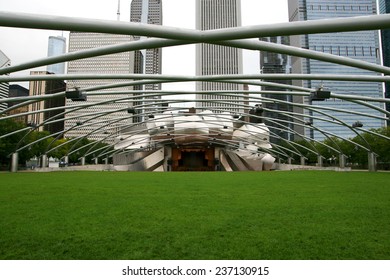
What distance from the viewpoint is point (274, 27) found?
4336mm

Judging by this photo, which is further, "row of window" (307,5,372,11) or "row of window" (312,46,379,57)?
"row of window" (307,5,372,11)

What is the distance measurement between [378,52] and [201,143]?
4224 cm

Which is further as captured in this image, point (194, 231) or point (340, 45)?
point (340, 45)

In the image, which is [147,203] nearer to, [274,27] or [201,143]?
[274,27]

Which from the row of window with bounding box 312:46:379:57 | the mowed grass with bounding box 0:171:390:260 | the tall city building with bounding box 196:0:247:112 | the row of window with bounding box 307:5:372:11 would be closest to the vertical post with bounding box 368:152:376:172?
the mowed grass with bounding box 0:171:390:260

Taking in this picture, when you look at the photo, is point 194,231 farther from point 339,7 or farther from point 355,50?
point 339,7

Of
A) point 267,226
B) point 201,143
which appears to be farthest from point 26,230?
point 201,143

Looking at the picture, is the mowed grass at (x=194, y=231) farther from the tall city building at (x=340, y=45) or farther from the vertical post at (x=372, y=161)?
the tall city building at (x=340, y=45)

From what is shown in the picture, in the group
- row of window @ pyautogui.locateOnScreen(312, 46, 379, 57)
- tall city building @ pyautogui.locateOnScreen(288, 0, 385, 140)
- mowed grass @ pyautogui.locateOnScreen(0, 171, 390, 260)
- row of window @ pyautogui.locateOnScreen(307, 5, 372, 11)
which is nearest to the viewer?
mowed grass @ pyautogui.locateOnScreen(0, 171, 390, 260)

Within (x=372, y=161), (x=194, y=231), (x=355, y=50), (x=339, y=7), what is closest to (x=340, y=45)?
(x=355, y=50)

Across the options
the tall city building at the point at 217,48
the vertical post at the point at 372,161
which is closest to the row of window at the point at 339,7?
the tall city building at the point at 217,48

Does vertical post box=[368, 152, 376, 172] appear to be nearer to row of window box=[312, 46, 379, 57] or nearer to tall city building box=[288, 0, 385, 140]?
tall city building box=[288, 0, 385, 140]

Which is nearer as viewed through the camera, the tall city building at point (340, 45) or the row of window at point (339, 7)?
the tall city building at point (340, 45)

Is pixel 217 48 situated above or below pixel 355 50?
above
